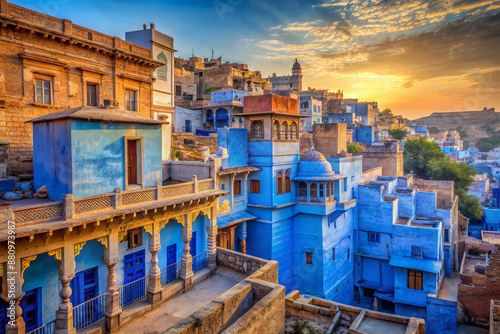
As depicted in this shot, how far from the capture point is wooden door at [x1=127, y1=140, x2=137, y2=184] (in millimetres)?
11203

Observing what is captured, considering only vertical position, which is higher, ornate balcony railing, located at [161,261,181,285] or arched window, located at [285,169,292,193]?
arched window, located at [285,169,292,193]

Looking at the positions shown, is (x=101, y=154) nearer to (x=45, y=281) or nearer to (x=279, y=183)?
(x=45, y=281)

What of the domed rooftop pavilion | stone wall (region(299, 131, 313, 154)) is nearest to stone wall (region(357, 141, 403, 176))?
stone wall (region(299, 131, 313, 154))

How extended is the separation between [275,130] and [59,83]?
11.2 m

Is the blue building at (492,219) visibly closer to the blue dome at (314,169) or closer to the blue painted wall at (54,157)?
the blue dome at (314,169)

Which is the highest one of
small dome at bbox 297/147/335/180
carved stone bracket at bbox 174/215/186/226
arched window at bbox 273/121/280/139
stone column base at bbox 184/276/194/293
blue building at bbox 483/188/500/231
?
arched window at bbox 273/121/280/139

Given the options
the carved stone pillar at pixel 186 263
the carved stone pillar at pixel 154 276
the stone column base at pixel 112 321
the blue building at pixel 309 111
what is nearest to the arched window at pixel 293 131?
the carved stone pillar at pixel 186 263

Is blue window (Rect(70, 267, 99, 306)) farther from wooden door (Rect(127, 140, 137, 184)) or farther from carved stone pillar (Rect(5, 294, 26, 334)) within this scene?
wooden door (Rect(127, 140, 137, 184))

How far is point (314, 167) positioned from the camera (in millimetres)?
19938

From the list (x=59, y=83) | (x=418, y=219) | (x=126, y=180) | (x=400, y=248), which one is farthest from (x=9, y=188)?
(x=418, y=219)

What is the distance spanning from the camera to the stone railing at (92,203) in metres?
8.20

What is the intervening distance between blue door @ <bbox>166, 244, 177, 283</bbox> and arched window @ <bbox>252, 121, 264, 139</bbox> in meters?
8.40

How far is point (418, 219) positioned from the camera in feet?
87.4

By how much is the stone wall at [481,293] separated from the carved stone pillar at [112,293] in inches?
687
